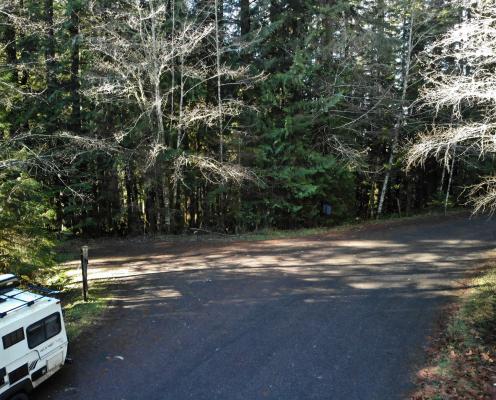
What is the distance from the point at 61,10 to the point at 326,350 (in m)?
18.7

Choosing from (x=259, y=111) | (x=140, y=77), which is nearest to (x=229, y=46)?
(x=259, y=111)

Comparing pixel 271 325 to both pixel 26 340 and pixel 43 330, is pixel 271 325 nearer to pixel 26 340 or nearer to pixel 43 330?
pixel 43 330

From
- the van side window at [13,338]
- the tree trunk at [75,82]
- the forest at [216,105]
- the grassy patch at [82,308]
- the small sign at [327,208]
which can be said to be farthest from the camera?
the small sign at [327,208]

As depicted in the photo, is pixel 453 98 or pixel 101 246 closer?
pixel 453 98

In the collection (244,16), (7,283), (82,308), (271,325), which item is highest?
(244,16)

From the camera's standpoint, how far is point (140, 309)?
788 cm

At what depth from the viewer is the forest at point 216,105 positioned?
45.0 ft

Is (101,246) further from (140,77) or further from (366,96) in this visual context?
(366,96)

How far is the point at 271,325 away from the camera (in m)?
7.03

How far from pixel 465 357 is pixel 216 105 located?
12767 mm

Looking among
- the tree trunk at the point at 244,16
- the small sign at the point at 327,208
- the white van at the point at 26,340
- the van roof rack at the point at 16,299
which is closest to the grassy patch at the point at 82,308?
the white van at the point at 26,340

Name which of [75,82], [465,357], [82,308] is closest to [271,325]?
[465,357]

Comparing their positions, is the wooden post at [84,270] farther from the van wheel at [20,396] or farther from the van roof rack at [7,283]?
the van wheel at [20,396]

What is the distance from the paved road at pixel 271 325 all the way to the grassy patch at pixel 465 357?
30cm
